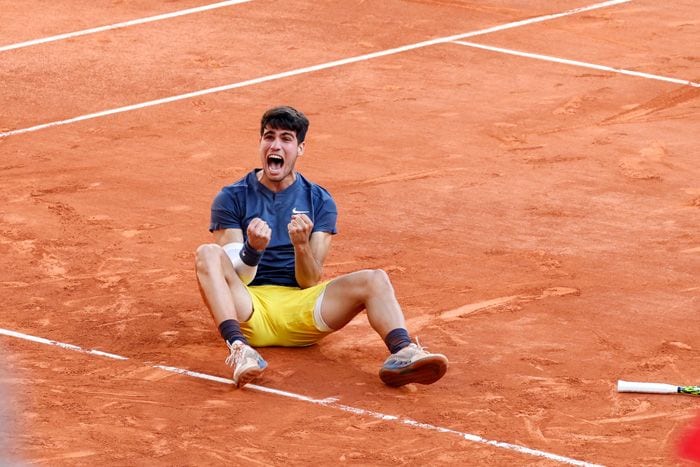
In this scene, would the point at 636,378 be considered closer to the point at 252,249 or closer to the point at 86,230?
the point at 252,249

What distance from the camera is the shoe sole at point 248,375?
821 cm

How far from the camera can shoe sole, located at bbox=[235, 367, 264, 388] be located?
26.9 ft

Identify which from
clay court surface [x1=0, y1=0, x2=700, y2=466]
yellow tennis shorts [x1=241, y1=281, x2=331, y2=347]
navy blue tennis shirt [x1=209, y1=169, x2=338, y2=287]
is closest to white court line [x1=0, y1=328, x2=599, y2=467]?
clay court surface [x1=0, y1=0, x2=700, y2=466]

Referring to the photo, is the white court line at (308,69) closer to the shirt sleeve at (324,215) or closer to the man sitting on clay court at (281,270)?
the man sitting on clay court at (281,270)

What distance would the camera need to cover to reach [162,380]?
853 centimetres

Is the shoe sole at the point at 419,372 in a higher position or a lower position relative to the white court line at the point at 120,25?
lower

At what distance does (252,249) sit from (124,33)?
8.67 meters

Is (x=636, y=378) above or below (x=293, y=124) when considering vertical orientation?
below

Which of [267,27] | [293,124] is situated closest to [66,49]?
[267,27]

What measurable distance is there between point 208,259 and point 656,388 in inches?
103

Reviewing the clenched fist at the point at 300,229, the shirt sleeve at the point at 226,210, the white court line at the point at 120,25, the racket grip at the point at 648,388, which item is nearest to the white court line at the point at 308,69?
the white court line at the point at 120,25

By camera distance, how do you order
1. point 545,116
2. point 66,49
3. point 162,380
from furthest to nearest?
point 66,49, point 545,116, point 162,380

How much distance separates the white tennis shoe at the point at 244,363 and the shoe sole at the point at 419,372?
2.30 ft

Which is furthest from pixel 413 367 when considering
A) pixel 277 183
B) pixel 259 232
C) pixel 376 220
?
pixel 376 220
